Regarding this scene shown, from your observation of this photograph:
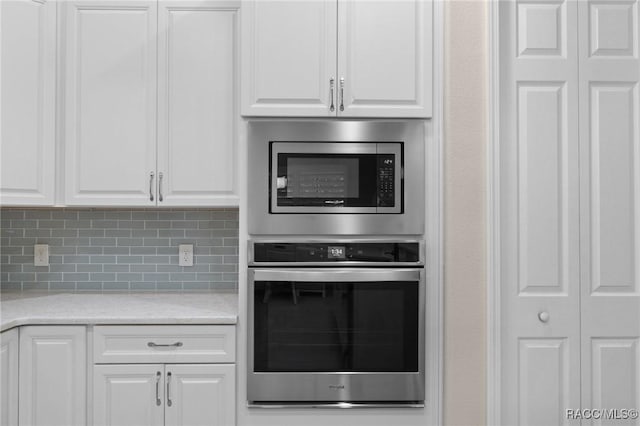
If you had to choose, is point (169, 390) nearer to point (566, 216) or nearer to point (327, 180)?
point (327, 180)

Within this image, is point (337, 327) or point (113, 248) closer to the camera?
point (337, 327)

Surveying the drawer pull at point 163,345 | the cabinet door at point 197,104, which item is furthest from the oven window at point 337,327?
the cabinet door at point 197,104

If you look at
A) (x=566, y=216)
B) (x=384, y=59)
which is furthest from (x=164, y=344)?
(x=566, y=216)

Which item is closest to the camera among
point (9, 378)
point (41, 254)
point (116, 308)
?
point (9, 378)

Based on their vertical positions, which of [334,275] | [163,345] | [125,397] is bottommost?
[125,397]

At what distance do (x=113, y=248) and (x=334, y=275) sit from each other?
1.30 metres

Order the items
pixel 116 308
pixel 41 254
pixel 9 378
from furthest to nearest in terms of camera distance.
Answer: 1. pixel 41 254
2. pixel 116 308
3. pixel 9 378

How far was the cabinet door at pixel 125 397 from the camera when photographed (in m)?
1.94

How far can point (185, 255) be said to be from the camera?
2.52 meters

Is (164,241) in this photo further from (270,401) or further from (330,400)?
(330,400)

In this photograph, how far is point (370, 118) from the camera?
1997 millimetres

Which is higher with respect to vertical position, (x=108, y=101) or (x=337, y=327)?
(x=108, y=101)

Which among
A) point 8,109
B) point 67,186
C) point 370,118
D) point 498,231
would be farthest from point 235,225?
point 498,231

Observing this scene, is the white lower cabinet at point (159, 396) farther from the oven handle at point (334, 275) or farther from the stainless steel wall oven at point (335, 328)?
the oven handle at point (334, 275)
